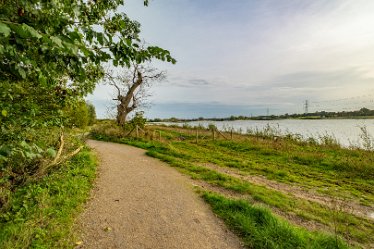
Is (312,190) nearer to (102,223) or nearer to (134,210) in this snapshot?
(134,210)

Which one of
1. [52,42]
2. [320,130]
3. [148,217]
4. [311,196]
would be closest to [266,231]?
[148,217]

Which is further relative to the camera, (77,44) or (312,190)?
(312,190)

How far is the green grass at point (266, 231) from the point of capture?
4.86m

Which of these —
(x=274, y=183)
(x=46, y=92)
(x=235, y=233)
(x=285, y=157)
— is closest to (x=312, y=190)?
(x=274, y=183)

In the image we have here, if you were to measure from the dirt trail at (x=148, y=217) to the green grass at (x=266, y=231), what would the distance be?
27cm

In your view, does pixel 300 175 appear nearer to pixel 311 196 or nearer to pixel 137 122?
pixel 311 196

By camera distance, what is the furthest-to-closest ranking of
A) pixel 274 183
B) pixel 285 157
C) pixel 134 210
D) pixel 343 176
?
pixel 285 157 → pixel 343 176 → pixel 274 183 → pixel 134 210

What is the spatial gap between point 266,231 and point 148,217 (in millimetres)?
2602

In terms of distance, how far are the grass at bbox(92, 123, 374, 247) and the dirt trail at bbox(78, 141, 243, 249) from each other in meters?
1.92

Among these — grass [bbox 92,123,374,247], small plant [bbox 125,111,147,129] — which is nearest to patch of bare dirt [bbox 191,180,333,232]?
grass [bbox 92,123,374,247]

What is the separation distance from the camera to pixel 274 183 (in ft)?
32.7

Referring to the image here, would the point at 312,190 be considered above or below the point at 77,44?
below

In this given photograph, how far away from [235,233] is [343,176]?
8.98 meters

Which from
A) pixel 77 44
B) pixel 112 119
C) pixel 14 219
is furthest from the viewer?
pixel 112 119
